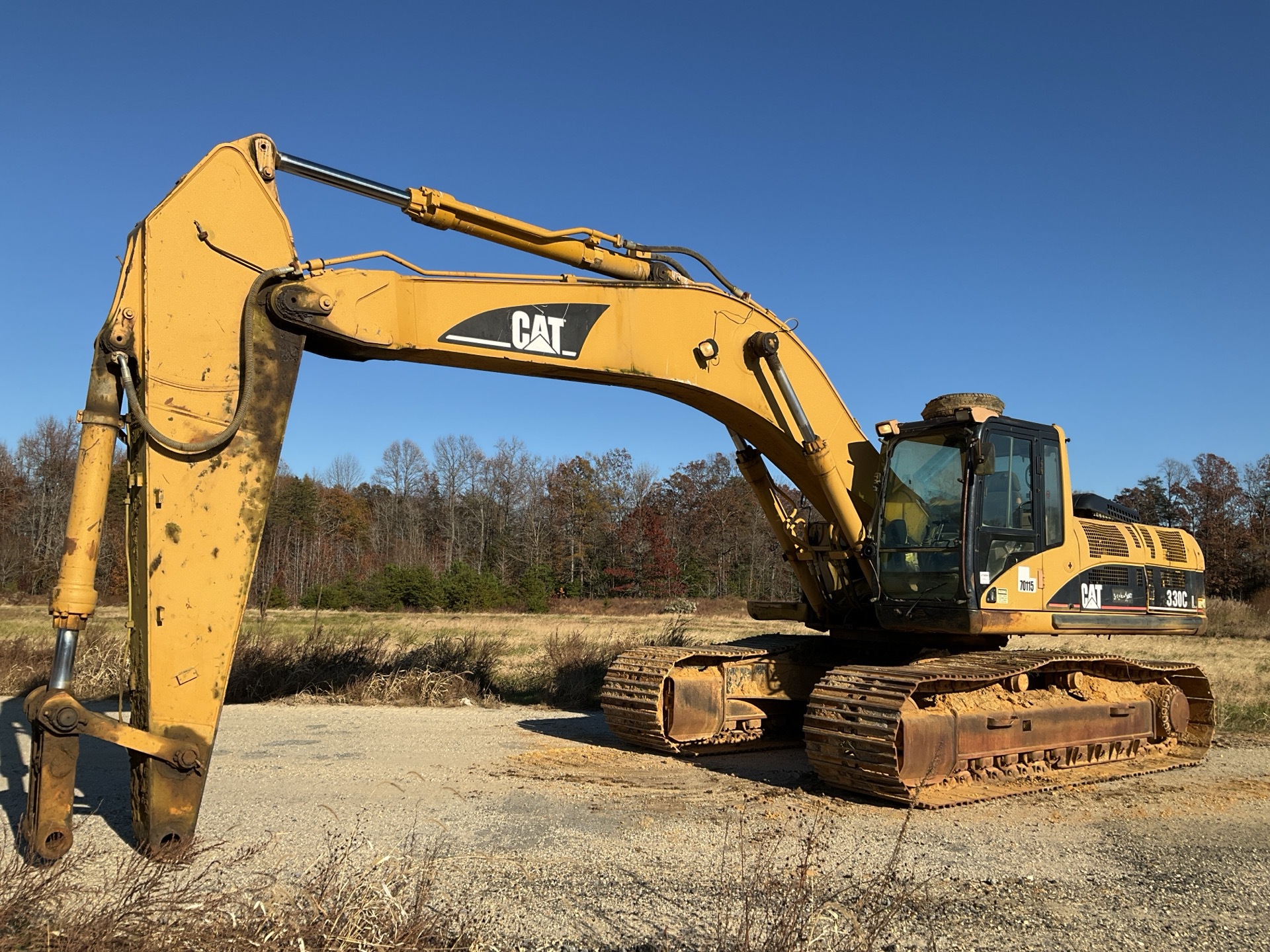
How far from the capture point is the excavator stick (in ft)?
16.5

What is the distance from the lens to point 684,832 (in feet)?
21.4

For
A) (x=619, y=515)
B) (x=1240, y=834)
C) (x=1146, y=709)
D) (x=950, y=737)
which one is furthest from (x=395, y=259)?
(x=619, y=515)

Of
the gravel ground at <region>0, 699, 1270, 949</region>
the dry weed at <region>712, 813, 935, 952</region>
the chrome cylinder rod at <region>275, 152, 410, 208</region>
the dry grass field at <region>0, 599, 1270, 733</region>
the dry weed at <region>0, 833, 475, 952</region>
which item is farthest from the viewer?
the dry grass field at <region>0, 599, 1270, 733</region>

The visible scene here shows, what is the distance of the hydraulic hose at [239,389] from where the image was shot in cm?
525

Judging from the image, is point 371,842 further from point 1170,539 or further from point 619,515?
point 619,515

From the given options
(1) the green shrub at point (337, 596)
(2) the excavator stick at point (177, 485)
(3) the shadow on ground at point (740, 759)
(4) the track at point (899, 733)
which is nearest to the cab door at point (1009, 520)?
(4) the track at point (899, 733)

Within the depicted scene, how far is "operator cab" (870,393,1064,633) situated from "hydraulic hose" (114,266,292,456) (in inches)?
220

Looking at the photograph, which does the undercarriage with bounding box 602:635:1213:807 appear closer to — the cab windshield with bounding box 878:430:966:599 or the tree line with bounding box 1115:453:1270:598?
the cab windshield with bounding box 878:430:966:599

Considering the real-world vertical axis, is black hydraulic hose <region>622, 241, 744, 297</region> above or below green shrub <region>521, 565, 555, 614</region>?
above

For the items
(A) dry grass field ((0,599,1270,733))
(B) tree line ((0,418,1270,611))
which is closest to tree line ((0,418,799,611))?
(B) tree line ((0,418,1270,611))

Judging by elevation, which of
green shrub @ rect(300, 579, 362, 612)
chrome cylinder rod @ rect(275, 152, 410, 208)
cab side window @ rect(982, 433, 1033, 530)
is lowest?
green shrub @ rect(300, 579, 362, 612)

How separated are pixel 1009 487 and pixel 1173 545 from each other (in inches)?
115

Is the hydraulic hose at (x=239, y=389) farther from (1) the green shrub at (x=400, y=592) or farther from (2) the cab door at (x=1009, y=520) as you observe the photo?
(1) the green shrub at (x=400, y=592)

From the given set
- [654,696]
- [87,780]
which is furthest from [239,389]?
[654,696]
